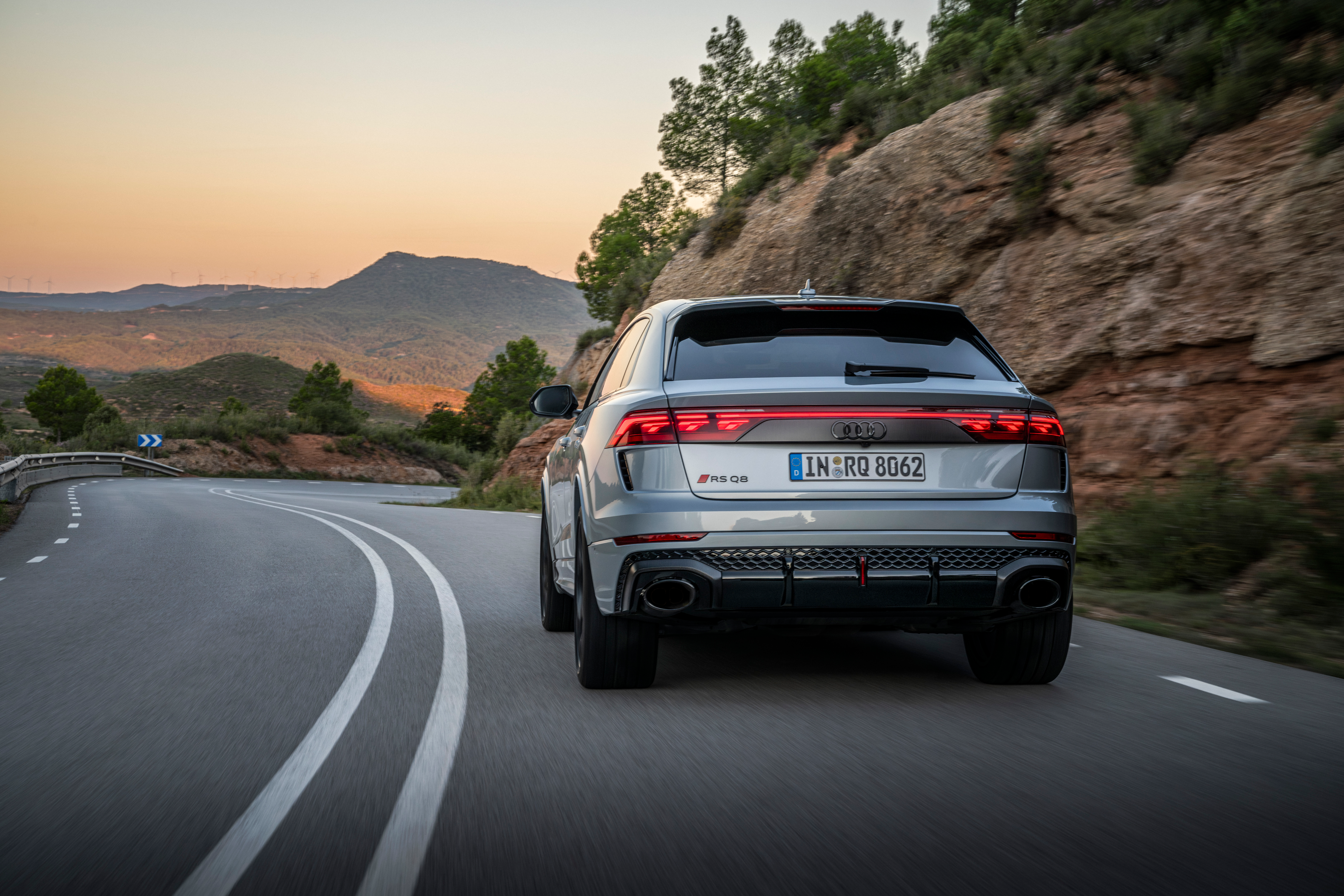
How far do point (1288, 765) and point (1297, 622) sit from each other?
133 inches

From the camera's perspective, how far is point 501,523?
17.3m

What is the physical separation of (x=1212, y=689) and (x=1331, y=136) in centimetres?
826

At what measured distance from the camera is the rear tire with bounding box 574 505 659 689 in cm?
502

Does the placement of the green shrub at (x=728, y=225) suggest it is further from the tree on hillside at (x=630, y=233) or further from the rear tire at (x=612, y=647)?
the tree on hillside at (x=630, y=233)

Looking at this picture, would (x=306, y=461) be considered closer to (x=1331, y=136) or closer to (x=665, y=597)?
(x=1331, y=136)

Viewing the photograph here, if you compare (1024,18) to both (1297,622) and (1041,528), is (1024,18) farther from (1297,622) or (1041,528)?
(1041,528)

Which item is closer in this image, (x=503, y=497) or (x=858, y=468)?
(x=858, y=468)

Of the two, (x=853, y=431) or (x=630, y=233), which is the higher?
(x=630, y=233)

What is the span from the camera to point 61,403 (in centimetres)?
9250

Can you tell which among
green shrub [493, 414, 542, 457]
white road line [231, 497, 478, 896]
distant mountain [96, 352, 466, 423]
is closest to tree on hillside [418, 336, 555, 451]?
distant mountain [96, 352, 466, 423]

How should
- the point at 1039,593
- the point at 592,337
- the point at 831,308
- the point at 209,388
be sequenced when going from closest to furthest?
the point at 1039,593, the point at 831,308, the point at 592,337, the point at 209,388

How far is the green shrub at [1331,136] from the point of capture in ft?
35.6

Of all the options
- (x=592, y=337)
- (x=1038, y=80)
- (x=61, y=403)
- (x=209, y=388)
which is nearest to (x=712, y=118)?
(x=592, y=337)

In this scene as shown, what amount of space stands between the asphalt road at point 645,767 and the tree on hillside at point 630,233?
5912cm
